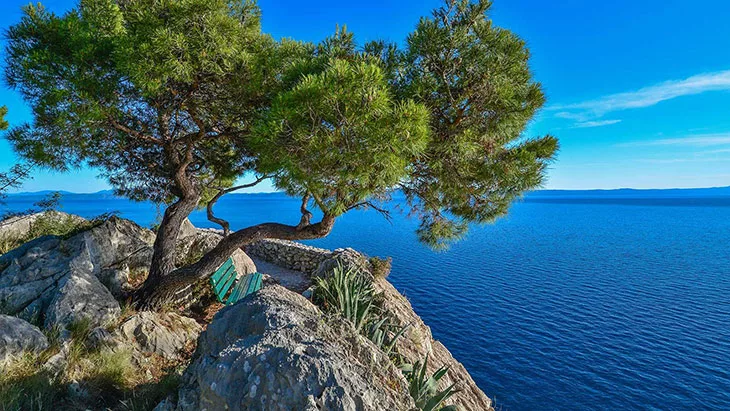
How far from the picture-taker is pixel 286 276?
43.5ft

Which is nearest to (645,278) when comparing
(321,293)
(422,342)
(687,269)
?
(687,269)

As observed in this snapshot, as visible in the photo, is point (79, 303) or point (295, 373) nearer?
point (295, 373)

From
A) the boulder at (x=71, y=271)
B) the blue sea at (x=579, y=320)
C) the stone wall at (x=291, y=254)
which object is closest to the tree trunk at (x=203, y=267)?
the boulder at (x=71, y=271)

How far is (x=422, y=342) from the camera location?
28.1 feet

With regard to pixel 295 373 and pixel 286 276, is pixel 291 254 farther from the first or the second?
pixel 295 373

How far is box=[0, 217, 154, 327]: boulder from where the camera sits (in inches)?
236

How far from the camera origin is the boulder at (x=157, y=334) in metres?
5.72

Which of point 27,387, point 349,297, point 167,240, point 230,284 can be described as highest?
point 167,240

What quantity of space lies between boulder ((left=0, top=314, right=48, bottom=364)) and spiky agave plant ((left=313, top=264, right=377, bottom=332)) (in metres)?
4.31

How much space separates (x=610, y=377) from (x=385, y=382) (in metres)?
16.9

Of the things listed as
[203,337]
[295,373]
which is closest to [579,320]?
[203,337]

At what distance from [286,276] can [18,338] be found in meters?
8.73

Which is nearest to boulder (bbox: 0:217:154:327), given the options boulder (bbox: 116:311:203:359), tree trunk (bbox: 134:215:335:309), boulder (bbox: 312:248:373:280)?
boulder (bbox: 116:311:203:359)

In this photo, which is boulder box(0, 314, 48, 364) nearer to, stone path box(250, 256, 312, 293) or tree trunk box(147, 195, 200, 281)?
tree trunk box(147, 195, 200, 281)
